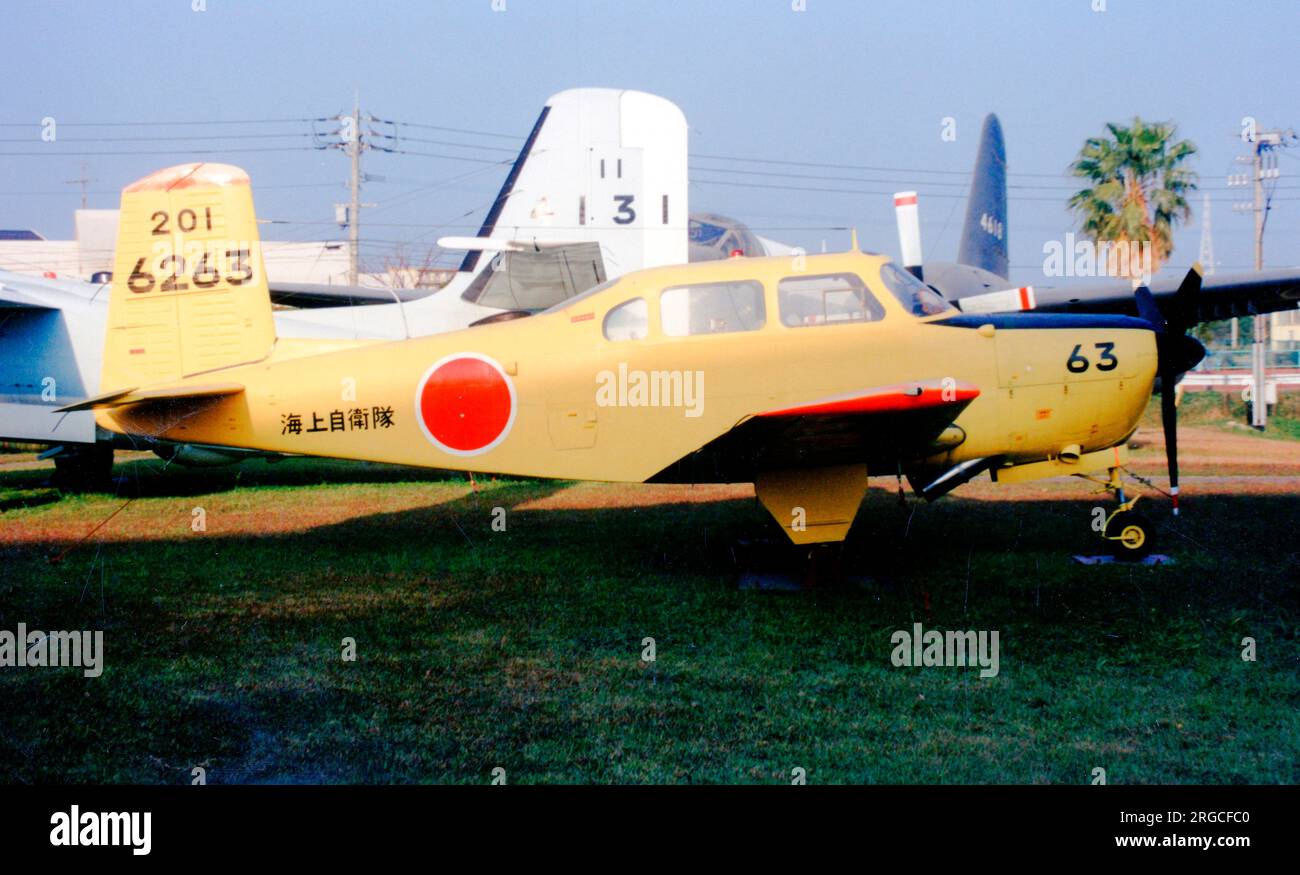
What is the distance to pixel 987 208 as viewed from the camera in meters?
21.8

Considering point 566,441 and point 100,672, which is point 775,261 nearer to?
point 566,441

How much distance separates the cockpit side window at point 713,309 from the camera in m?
7.39

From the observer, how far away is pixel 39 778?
4266mm

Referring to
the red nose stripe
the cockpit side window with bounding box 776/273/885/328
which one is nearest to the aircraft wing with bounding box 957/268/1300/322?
the cockpit side window with bounding box 776/273/885/328

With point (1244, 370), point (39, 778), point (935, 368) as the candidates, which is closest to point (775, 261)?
point (935, 368)

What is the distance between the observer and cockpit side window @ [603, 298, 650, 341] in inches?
294

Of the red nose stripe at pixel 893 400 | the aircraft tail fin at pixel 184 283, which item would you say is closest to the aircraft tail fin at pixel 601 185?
the aircraft tail fin at pixel 184 283

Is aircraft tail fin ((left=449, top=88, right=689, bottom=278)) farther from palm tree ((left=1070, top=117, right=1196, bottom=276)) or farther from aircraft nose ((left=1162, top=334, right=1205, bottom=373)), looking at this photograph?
palm tree ((left=1070, top=117, right=1196, bottom=276))

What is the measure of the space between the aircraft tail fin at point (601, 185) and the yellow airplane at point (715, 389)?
5.98 m

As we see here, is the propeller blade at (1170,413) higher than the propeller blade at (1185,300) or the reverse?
the reverse

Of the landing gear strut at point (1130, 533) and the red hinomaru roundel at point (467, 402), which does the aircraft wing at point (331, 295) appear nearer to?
the red hinomaru roundel at point (467, 402)

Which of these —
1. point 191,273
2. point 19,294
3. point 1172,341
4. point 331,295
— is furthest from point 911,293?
point 331,295

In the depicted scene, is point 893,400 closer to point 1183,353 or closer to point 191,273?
point 1183,353
